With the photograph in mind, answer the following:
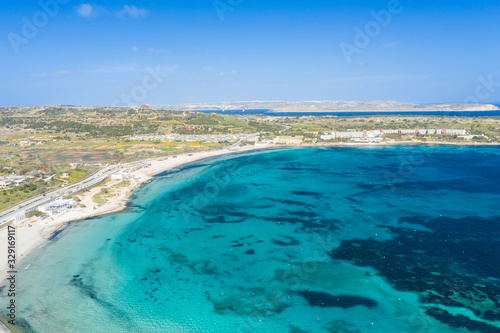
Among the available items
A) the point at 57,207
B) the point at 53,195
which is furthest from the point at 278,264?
the point at 53,195

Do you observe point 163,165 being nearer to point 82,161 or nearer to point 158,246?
point 82,161

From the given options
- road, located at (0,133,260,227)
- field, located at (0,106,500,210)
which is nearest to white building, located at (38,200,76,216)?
road, located at (0,133,260,227)

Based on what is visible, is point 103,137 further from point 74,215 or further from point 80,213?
point 74,215

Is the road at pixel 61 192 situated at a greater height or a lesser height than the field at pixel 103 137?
lesser

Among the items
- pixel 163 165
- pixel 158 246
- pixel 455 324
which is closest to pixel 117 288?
pixel 158 246

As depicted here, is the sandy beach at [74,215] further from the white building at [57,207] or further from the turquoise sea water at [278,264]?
the turquoise sea water at [278,264]

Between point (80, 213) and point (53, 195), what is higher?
point (53, 195)

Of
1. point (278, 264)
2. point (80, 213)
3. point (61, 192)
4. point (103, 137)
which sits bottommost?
point (278, 264)

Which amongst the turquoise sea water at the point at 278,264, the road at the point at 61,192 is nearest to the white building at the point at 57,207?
the road at the point at 61,192
